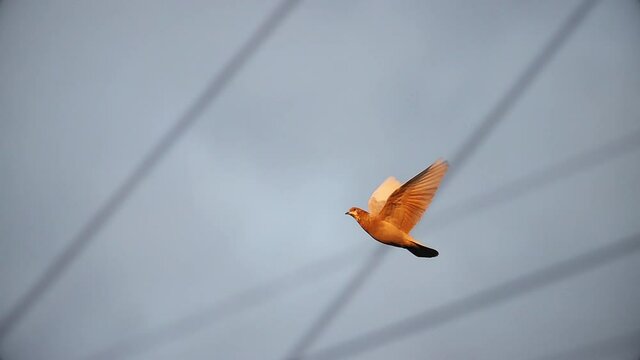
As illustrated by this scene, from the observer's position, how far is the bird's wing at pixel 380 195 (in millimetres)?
1029

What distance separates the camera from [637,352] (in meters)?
2.02

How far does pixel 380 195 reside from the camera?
3.50 feet

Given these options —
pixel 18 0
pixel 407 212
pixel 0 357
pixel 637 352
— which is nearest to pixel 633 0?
pixel 637 352

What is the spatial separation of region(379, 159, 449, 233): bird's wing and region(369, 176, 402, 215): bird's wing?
0.17 ft

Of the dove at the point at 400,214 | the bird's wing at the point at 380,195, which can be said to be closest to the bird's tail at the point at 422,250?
the dove at the point at 400,214

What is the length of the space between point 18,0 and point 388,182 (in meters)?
1.72

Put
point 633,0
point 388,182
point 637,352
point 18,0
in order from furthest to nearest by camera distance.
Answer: point 637,352 → point 633,0 → point 18,0 → point 388,182

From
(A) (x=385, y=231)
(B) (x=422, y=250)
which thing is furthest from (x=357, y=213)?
(B) (x=422, y=250)

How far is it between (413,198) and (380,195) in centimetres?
15

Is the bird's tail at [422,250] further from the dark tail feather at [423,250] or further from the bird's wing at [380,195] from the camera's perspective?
the bird's wing at [380,195]

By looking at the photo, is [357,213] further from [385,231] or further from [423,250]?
[423,250]

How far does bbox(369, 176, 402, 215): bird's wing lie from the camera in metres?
1.03

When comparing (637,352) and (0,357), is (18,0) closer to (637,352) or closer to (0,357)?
(0,357)

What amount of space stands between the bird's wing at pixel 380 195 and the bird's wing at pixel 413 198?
0.05 meters
